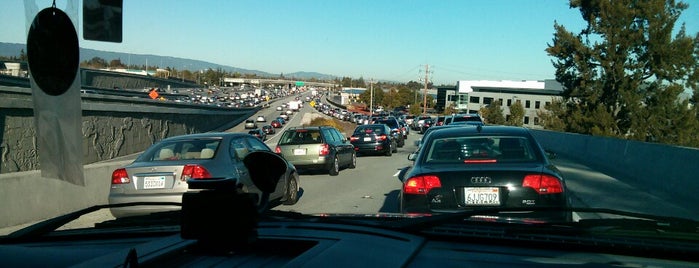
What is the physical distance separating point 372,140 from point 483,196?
19501mm

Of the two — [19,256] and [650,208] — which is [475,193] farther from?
[650,208]

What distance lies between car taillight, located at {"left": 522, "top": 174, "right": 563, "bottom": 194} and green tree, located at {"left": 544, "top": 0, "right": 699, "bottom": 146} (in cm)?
4512

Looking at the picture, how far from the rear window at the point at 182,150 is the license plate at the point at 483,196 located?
4.51 meters

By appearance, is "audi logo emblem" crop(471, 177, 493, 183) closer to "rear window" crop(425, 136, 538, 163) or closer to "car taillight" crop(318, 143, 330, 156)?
"rear window" crop(425, 136, 538, 163)

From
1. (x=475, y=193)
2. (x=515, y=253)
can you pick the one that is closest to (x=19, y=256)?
(x=515, y=253)

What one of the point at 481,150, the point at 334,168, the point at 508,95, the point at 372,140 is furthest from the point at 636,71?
the point at 508,95

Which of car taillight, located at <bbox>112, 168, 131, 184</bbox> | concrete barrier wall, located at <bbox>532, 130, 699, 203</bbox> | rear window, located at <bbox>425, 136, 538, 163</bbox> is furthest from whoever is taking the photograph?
concrete barrier wall, located at <bbox>532, 130, 699, 203</bbox>

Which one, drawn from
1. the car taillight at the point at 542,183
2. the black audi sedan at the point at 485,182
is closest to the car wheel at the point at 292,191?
the black audi sedan at the point at 485,182

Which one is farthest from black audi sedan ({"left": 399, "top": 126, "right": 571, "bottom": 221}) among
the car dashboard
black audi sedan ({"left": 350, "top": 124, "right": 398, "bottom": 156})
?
black audi sedan ({"left": 350, "top": 124, "right": 398, "bottom": 156})

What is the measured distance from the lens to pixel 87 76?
188ft

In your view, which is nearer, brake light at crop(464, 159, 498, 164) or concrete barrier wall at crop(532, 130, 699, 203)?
brake light at crop(464, 159, 498, 164)

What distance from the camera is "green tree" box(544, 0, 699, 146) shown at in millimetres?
48062

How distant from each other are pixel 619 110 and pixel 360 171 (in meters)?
37.9

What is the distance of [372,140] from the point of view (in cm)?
2583
